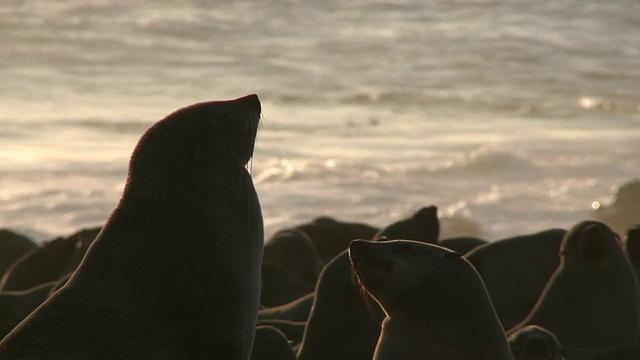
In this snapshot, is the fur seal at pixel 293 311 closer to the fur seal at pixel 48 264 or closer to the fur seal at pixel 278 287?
the fur seal at pixel 278 287

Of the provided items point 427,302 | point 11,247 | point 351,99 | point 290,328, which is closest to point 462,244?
point 290,328

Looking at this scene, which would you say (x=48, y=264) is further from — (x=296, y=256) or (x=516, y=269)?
(x=516, y=269)

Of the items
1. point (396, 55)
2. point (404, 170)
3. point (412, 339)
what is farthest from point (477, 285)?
point (396, 55)

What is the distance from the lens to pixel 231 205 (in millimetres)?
6141

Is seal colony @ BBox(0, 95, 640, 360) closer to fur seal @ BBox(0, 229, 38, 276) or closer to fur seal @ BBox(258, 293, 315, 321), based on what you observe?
fur seal @ BBox(258, 293, 315, 321)

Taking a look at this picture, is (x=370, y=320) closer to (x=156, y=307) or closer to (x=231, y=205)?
(x=231, y=205)

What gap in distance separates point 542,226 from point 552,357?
1161cm

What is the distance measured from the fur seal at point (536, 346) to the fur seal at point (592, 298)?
90 centimetres

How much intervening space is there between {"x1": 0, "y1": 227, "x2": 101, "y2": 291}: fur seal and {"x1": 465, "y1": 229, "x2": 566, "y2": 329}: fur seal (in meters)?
2.85

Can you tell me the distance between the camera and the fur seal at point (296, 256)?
34.3 ft

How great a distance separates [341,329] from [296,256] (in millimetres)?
3546

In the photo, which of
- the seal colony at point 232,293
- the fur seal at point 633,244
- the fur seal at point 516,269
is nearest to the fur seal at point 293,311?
the seal colony at point 232,293

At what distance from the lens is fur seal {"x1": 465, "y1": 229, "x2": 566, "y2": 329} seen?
8617 mm

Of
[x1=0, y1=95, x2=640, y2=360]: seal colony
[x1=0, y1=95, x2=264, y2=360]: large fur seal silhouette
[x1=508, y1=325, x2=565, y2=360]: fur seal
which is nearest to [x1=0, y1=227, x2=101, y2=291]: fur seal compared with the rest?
[x1=0, y1=95, x2=640, y2=360]: seal colony
